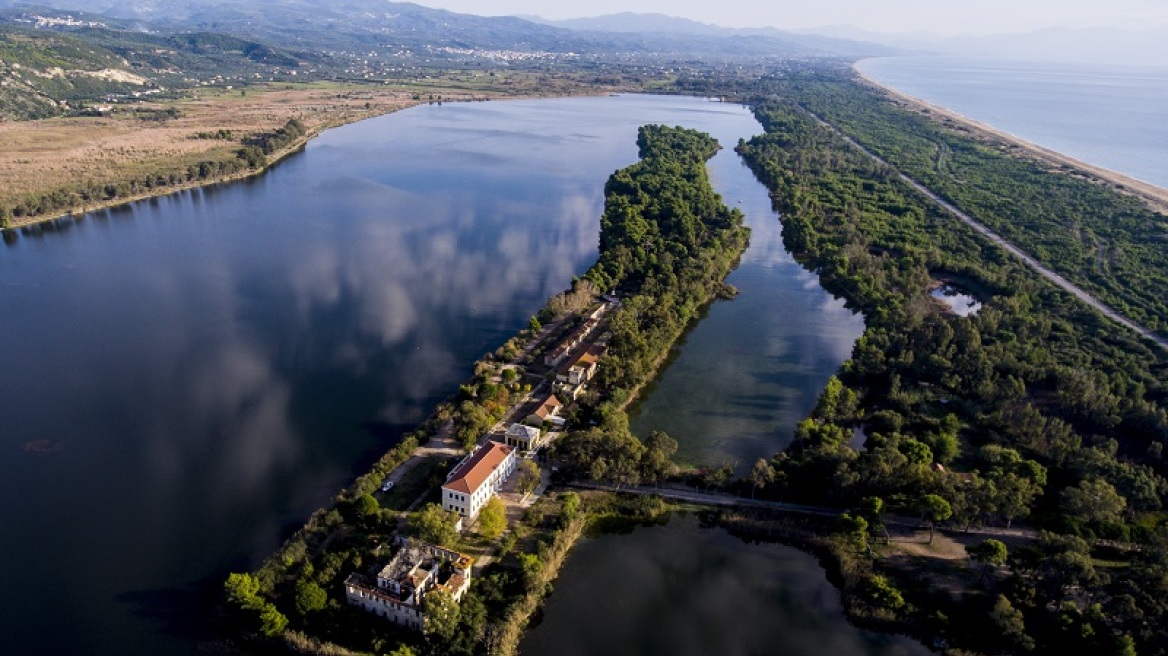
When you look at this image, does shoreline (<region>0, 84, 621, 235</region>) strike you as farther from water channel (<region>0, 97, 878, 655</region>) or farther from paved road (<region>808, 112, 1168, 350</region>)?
paved road (<region>808, 112, 1168, 350</region>)

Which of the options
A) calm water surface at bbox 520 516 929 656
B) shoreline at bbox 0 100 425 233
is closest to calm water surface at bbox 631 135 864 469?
calm water surface at bbox 520 516 929 656

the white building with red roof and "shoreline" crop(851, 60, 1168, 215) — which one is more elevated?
"shoreline" crop(851, 60, 1168, 215)

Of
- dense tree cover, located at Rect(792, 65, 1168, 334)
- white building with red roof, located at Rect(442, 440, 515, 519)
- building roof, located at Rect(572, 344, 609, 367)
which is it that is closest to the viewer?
white building with red roof, located at Rect(442, 440, 515, 519)

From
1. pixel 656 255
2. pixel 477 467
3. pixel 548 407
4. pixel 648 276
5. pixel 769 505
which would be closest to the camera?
pixel 477 467

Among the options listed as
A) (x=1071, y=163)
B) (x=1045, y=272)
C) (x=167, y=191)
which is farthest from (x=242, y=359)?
(x=1071, y=163)

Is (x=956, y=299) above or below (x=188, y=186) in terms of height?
below

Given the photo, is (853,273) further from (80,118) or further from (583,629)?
→ (80,118)

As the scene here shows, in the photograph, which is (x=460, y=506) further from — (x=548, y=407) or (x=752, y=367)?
(x=752, y=367)
